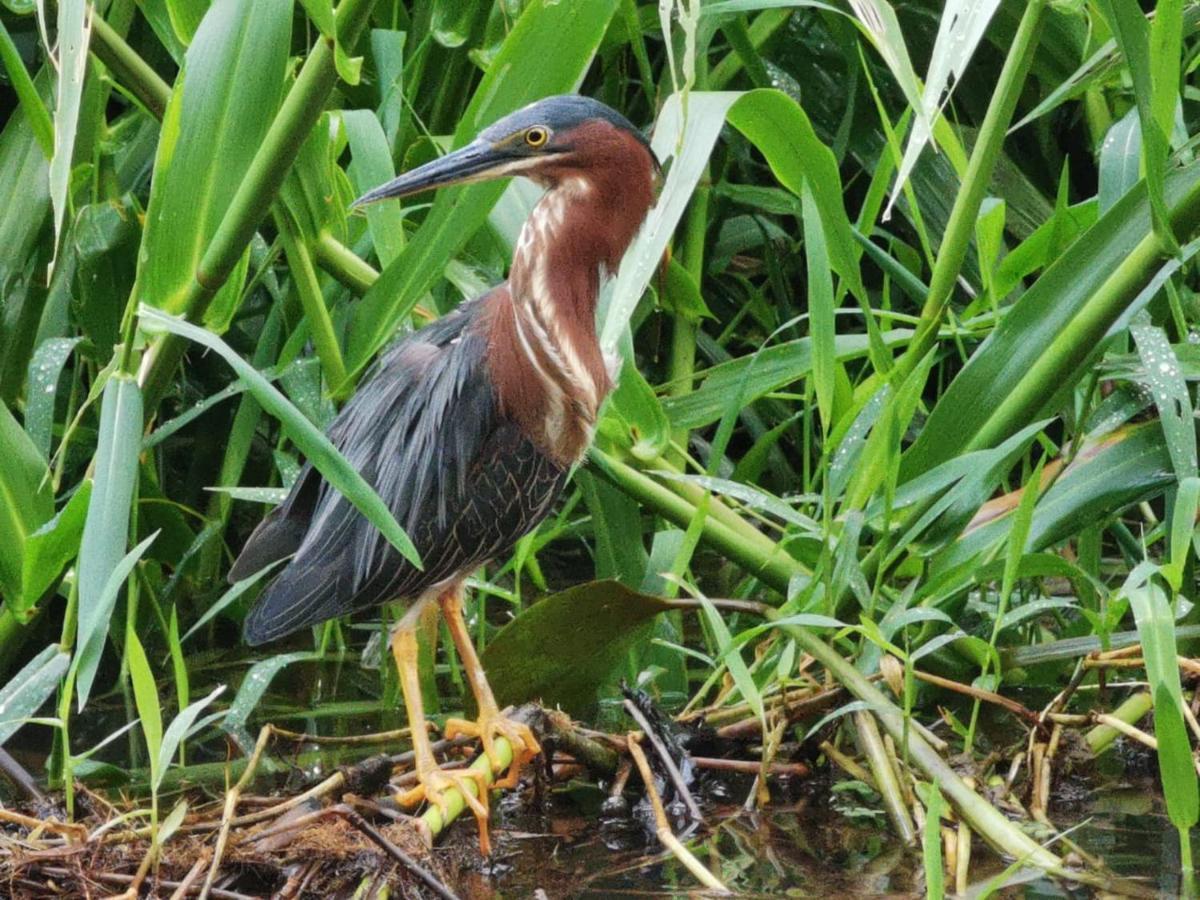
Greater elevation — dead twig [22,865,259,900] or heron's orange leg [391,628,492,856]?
dead twig [22,865,259,900]

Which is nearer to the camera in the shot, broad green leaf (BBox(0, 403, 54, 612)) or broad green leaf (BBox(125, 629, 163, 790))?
broad green leaf (BBox(125, 629, 163, 790))

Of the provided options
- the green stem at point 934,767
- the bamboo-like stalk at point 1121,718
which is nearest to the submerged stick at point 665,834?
the green stem at point 934,767

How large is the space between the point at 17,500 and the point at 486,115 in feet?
3.28

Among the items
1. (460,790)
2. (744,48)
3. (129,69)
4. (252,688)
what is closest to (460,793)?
(460,790)

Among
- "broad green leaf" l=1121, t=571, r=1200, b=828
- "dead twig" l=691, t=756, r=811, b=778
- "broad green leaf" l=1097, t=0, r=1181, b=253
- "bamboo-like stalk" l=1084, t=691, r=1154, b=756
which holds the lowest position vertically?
"dead twig" l=691, t=756, r=811, b=778

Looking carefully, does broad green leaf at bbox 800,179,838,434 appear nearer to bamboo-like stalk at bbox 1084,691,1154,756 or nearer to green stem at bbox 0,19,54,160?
bamboo-like stalk at bbox 1084,691,1154,756

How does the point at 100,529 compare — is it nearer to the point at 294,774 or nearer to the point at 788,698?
the point at 294,774

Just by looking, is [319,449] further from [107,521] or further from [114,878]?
[114,878]

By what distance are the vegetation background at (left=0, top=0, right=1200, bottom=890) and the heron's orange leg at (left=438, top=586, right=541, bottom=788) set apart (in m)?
0.10

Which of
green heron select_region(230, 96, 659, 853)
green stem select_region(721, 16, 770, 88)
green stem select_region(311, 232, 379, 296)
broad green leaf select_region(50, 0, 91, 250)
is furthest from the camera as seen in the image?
green stem select_region(721, 16, 770, 88)

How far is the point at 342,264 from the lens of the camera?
300cm

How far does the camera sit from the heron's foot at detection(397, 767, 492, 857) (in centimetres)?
256

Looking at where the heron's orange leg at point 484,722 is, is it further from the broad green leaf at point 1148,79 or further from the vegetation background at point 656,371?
the broad green leaf at point 1148,79

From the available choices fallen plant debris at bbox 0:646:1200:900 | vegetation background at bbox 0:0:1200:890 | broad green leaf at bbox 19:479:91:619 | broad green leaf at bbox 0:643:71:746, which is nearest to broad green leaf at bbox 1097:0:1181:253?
vegetation background at bbox 0:0:1200:890
